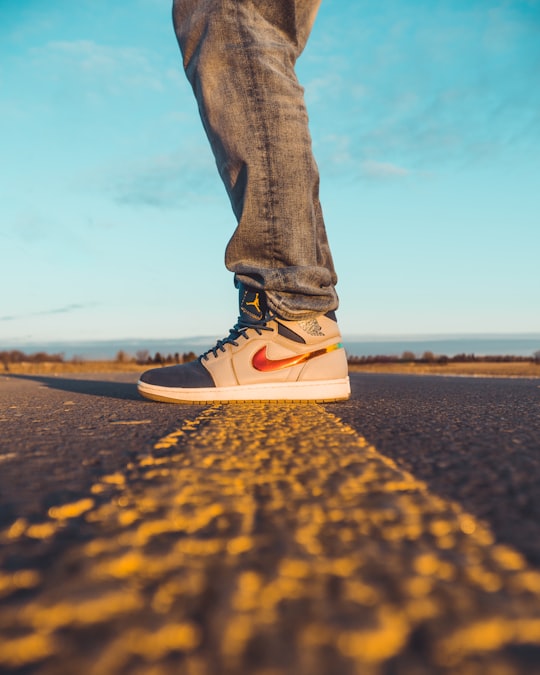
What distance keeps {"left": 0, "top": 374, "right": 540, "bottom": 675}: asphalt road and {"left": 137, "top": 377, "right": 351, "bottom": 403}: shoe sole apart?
32.3 inches

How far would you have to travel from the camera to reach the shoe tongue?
6.13 ft

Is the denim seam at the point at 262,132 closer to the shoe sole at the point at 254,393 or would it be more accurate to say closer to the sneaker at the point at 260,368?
the sneaker at the point at 260,368

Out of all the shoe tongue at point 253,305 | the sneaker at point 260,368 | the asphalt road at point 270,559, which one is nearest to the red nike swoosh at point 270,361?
the sneaker at point 260,368

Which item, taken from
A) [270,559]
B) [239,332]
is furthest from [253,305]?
[270,559]

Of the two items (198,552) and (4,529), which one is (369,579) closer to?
(198,552)

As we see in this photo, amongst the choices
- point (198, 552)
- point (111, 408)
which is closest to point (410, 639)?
point (198, 552)

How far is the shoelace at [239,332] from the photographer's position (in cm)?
183

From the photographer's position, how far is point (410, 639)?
0.35 m

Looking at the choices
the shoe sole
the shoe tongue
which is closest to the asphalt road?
the shoe sole

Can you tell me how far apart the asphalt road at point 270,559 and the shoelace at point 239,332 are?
2.91 ft

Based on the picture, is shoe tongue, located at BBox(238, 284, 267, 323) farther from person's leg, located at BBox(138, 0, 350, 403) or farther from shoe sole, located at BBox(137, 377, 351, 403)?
shoe sole, located at BBox(137, 377, 351, 403)

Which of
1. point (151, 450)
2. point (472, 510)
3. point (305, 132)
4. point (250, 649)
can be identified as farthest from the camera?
Result: point (305, 132)

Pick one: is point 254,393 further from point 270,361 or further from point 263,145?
point 263,145

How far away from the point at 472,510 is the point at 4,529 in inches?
20.6
